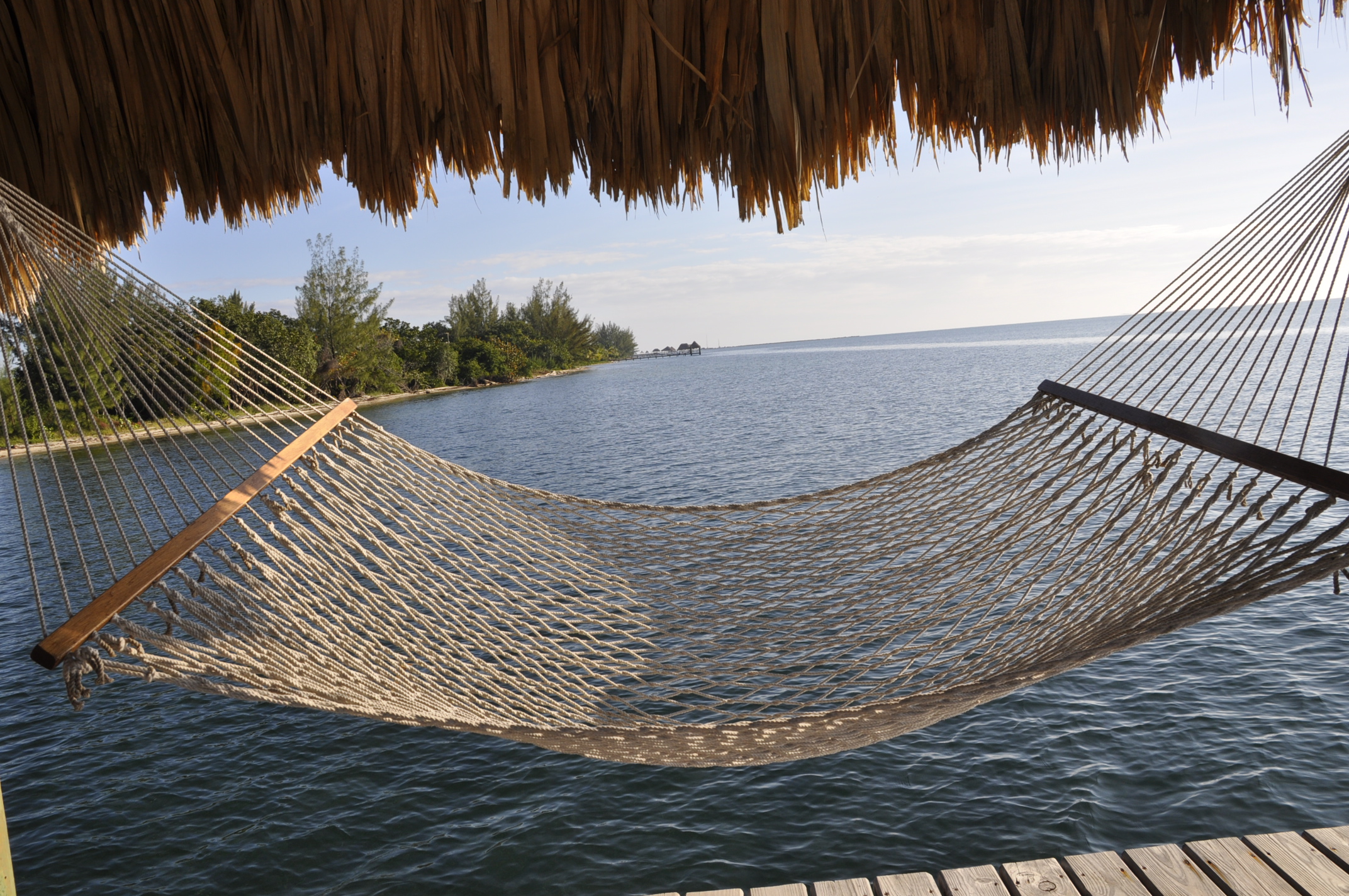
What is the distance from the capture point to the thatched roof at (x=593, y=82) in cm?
170

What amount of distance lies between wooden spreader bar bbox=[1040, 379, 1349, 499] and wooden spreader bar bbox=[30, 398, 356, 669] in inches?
57.4

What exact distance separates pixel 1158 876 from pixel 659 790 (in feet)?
6.94

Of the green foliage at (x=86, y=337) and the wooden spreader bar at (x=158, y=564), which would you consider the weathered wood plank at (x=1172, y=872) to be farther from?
the green foliage at (x=86, y=337)

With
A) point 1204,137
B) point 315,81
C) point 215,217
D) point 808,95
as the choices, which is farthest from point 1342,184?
point 1204,137

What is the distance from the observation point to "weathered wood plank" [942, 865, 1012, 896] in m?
1.71

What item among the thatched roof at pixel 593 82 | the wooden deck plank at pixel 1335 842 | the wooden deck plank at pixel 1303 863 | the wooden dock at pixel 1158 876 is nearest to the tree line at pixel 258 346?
the thatched roof at pixel 593 82

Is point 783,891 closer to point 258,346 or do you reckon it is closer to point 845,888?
point 845,888

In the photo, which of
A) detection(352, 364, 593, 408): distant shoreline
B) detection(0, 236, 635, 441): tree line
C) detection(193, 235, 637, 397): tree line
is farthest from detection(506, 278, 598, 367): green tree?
detection(352, 364, 593, 408): distant shoreline

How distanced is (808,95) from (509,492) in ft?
4.18

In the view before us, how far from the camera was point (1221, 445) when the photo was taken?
1.35 metres

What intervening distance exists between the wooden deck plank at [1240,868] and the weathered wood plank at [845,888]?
2.39 ft

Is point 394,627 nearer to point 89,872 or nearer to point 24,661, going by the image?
point 89,872

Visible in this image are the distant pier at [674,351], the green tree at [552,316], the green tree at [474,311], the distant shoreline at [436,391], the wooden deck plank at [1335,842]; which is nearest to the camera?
the wooden deck plank at [1335,842]

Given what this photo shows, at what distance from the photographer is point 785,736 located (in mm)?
1618
